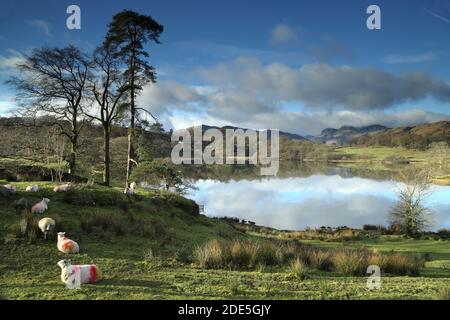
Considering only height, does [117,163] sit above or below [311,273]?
above

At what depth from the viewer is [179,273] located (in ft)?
30.3

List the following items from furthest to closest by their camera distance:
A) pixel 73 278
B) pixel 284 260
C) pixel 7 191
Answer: pixel 7 191, pixel 284 260, pixel 73 278

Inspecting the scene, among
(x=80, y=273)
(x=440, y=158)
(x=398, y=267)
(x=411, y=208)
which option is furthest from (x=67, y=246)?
(x=440, y=158)

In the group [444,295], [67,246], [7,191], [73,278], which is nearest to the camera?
[444,295]

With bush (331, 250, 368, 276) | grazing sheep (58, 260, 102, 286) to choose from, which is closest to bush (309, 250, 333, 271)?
bush (331, 250, 368, 276)

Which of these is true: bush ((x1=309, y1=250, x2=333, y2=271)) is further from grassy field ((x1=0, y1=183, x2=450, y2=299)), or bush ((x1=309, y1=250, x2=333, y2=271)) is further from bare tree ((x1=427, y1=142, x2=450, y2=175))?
bare tree ((x1=427, y1=142, x2=450, y2=175))

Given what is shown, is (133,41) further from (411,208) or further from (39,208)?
(411,208)

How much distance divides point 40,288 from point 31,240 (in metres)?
3.86

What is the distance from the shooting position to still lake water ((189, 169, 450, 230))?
5516 centimetres

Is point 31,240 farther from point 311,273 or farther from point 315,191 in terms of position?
point 315,191

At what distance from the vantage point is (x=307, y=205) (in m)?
68.6

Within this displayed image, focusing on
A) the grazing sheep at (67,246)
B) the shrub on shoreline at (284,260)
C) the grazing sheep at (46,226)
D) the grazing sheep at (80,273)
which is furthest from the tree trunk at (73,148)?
the grazing sheep at (80,273)

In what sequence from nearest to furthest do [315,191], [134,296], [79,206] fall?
[134,296]
[79,206]
[315,191]
